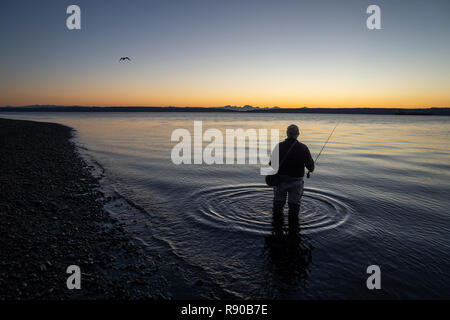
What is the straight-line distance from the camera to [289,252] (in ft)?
20.7

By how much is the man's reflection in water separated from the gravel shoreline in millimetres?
2671

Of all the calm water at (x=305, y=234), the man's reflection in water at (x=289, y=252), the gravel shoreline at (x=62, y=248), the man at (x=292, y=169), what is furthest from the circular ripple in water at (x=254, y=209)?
the gravel shoreline at (x=62, y=248)

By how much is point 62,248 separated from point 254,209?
5853 millimetres

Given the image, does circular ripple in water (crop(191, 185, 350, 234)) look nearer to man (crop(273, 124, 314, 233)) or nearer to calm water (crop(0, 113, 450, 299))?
calm water (crop(0, 113, 450, 299))

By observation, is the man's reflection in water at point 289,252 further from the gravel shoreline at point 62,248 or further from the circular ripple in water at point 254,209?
the gravel shoreline at point 62,248

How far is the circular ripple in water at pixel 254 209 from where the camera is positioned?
7777mm

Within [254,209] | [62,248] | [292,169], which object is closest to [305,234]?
[292,169]

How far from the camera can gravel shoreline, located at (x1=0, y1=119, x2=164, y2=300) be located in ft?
15.4

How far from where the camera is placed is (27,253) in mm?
5656

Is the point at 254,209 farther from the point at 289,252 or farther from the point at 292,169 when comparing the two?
the point at 289,252

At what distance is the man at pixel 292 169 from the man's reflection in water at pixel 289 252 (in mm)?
62

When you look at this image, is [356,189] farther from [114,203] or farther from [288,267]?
[114,203]

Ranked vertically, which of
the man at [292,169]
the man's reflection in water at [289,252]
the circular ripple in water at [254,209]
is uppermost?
the man at [292,169]
